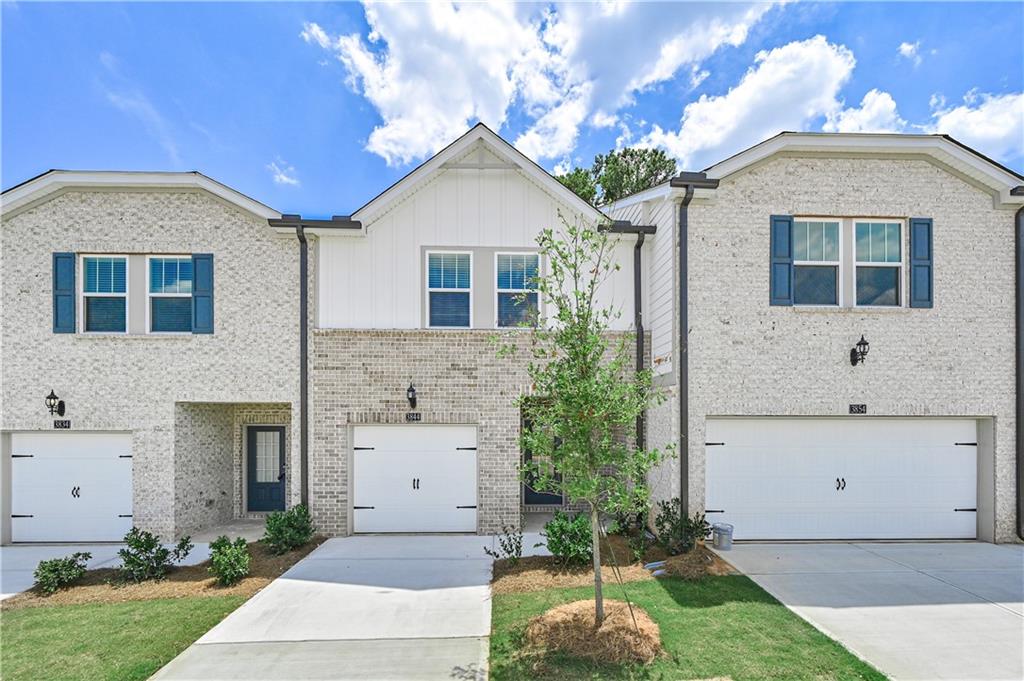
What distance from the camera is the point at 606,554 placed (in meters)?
8.05

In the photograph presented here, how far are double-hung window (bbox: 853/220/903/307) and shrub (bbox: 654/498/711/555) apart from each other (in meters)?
4.96

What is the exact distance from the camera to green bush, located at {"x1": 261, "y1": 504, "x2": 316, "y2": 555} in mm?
8664

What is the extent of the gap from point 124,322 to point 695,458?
440 inches

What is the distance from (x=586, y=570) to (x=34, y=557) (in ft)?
32.0

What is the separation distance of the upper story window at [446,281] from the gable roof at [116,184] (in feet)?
10.4

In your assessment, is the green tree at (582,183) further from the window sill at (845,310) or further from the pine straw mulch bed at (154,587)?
the pine straw mulch bed at (154,587)

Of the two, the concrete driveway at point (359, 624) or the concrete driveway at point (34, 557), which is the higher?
the concrete driveway at point (359, 624)

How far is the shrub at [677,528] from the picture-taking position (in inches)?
318

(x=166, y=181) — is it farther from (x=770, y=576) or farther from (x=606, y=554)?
(x=770, y=576)

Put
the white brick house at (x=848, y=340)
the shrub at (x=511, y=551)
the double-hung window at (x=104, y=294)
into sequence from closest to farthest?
the shrub at (x=511, y=551) → the white brick house at (x=848, y=340) → the double-hung window at (x=104, y=294)

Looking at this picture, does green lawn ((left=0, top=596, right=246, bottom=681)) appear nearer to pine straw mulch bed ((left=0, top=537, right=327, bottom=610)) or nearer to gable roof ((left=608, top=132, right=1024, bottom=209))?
pine straw mulch bed ((left=0, top=537, right=327, bottom=610))

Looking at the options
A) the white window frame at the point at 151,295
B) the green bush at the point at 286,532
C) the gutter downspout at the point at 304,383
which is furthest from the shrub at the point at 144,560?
the white window frame at the point at 151,295

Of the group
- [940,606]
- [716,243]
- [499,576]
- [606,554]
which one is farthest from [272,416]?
[940,606]

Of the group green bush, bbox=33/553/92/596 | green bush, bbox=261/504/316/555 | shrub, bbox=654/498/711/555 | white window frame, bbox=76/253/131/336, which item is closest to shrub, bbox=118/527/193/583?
green bush, bbox=33/553/92/596
